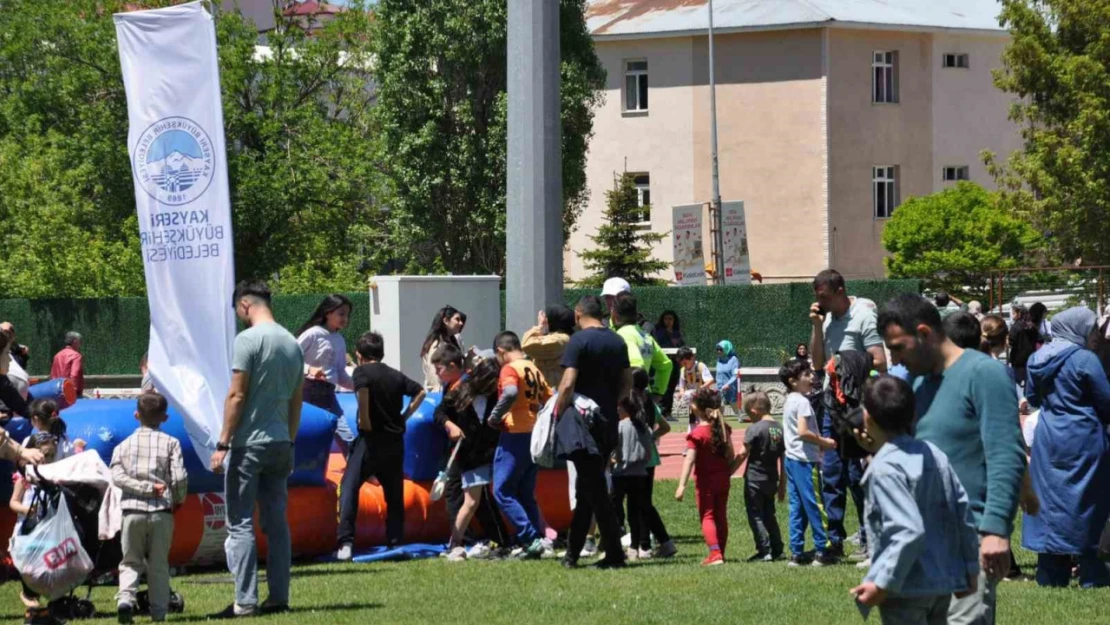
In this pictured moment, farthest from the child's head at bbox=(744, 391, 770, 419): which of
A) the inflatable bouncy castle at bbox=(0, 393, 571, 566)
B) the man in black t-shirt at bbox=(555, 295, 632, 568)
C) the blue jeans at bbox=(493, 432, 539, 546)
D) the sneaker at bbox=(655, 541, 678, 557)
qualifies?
the inflatable bouncy castle at bbox=(0, 393, 571, 566)

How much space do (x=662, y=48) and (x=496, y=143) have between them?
1335 centimetres

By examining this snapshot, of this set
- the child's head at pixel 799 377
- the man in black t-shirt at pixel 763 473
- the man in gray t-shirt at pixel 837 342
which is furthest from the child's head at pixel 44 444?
the child's head at pixel 799 377

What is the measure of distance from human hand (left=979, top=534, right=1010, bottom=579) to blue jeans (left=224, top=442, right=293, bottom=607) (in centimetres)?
477

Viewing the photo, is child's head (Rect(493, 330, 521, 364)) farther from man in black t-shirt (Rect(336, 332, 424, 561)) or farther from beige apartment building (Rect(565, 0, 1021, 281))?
beige apartment building (Rect(565, 0, 1021, 281))

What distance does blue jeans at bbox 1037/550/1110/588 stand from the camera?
10547mm

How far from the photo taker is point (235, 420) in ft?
31.4

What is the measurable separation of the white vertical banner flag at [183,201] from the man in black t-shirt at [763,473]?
3564 millimetres

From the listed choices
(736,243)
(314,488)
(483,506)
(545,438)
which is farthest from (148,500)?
(736,243)

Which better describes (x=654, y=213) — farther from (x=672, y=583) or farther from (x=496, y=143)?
(x=672, y=583)

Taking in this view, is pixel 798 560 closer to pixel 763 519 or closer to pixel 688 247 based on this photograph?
pixel 763 519

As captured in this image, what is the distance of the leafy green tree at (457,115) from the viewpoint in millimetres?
43625

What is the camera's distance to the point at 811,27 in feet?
173

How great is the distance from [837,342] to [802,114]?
43165 millimetres

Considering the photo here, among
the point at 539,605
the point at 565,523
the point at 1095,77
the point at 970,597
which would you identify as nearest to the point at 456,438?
the point at 565,523
